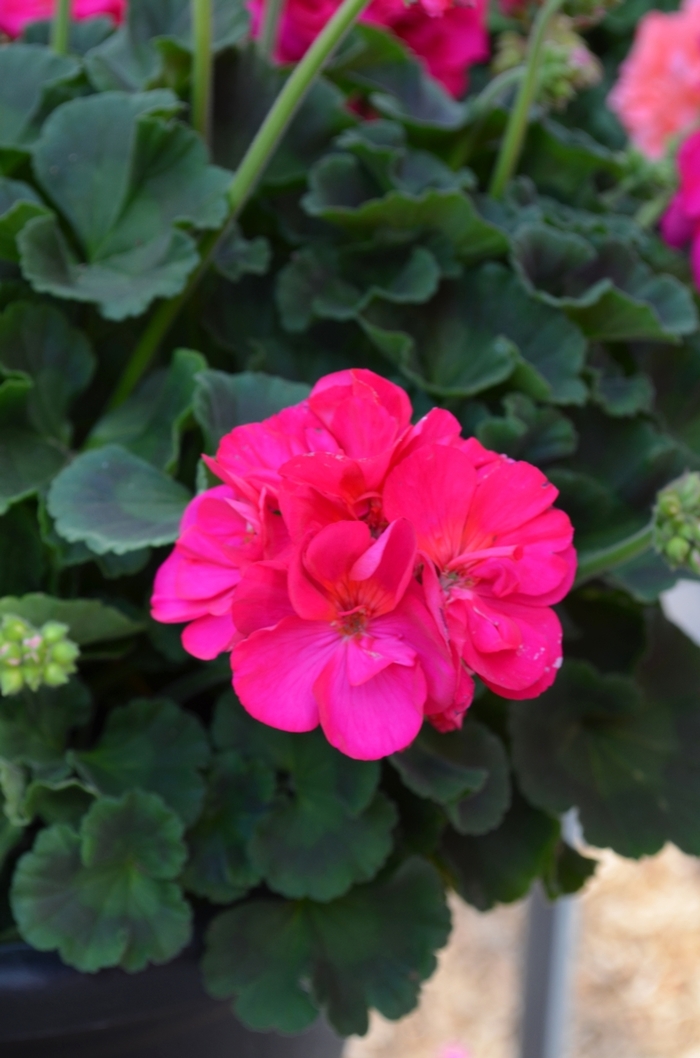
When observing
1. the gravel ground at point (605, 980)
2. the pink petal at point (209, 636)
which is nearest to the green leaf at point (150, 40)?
the pink petal at point (209, 636)

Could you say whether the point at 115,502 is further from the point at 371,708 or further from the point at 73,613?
the point at 371,708

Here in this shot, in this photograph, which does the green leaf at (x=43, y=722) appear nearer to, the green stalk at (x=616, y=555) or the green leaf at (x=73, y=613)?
the green leaf at (x=73, y=613)

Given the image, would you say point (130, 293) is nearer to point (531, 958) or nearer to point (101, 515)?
point (101, 515)

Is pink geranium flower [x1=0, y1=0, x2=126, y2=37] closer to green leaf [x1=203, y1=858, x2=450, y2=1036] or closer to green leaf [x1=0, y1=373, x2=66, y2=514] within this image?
green leaf [x1=0, y1=373, x2=66, y2=514]

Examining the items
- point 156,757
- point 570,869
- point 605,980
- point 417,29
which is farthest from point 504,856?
point 605,980

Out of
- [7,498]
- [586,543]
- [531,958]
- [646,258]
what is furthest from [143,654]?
[531,958]

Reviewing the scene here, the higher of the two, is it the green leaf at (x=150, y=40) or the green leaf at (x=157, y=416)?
the green leaf at (x=150, y=40)
